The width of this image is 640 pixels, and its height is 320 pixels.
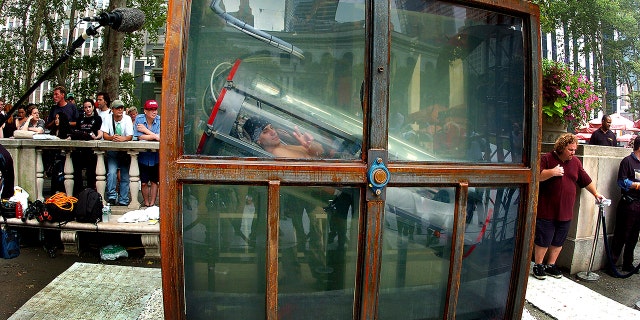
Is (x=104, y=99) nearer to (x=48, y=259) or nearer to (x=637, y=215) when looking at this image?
(x=48, y=259)

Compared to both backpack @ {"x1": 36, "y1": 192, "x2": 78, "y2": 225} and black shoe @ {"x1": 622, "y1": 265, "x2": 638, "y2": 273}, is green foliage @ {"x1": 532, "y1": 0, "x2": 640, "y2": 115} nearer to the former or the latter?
black shoe @ {"x1": 622, "y1": 265, "x2": 638, "y2": 273}

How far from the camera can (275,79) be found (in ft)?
7.71

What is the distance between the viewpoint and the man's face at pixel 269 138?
2.36 m

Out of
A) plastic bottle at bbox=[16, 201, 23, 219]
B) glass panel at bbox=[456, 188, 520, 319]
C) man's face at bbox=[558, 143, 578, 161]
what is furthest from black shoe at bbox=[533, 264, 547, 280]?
plastic bottle at bbox=[16, 201, 23, 219]

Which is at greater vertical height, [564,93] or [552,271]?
[564,93]

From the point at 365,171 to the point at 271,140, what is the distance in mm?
472

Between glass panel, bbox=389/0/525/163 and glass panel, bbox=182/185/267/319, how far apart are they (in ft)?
2.52

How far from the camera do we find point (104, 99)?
8070 mm

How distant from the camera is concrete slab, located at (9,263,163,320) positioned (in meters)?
3.85

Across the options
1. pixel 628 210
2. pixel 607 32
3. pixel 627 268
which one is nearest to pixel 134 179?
pixel 628 210

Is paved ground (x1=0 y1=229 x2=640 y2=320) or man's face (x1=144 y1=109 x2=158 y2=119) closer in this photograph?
paved ground (x1=0 y1=229 x2=640 y2=320)

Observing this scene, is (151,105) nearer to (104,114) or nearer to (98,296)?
(104,114)

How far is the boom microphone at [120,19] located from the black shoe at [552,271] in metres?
5.12

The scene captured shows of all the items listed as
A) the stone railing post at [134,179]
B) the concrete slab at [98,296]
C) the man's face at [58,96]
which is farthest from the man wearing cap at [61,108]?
the concrete slab at [98,296]
